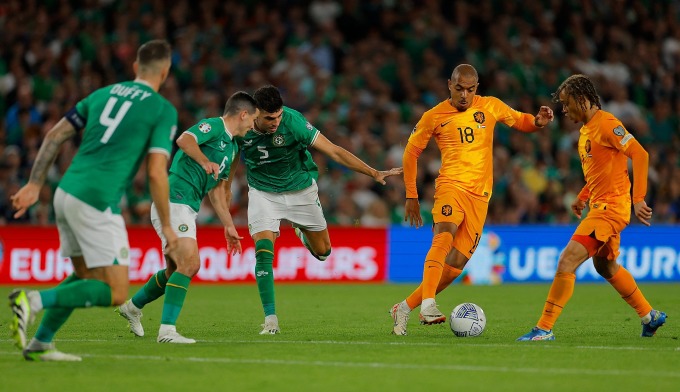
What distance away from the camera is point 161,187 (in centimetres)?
789

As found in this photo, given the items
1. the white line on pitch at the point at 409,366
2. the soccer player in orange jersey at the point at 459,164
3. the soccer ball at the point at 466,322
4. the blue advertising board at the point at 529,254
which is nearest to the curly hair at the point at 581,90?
the soccer player in orange jersey at the point at 459,164

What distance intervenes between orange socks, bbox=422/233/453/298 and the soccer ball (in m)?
0.37

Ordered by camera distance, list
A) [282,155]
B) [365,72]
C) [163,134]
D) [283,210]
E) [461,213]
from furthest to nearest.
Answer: [365,72] → [283,210] → [282,155] → [461,213] → [163,134]

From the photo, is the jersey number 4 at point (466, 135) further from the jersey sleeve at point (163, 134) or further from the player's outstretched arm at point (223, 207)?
the jersey sleeve at point (163, 134)

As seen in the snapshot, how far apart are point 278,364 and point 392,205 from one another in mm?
12882

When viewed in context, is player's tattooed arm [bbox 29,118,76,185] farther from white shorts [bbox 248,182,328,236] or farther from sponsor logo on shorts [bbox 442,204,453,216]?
sponsor logo on shorts [bbox 442,204,453,216]

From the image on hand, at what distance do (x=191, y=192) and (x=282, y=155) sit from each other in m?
1.50

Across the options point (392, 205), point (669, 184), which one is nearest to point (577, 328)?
point (392, 205)

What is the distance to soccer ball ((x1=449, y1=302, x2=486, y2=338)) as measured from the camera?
33.7 feet

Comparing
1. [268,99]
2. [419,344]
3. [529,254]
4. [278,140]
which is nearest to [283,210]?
[278,140]

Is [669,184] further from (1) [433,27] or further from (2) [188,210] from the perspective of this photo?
(2) [188,210]

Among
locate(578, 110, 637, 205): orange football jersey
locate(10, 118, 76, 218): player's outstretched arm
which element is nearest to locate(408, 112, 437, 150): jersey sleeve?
locate(578, 110, 637, 205): orange football jersey

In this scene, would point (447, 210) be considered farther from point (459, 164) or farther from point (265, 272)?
point (265, 272)

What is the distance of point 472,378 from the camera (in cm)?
738
